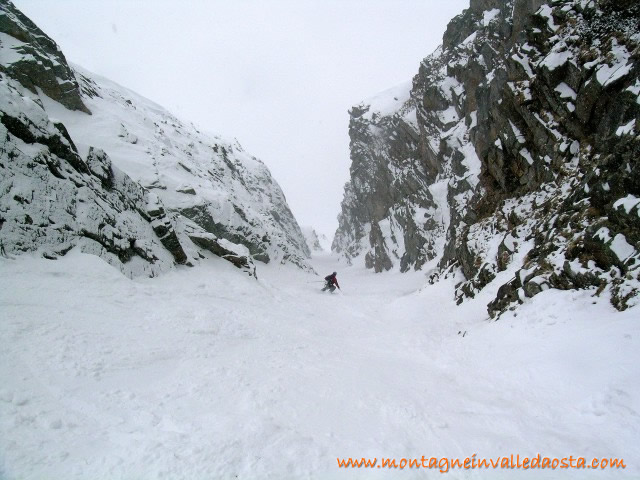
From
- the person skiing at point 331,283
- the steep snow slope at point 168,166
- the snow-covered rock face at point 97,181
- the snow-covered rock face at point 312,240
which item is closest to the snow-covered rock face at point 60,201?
the snow-covered rock face at point 97,181

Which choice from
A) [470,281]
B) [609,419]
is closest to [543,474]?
[609,419]

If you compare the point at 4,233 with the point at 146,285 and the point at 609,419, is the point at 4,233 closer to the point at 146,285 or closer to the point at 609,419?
the point at 146,285

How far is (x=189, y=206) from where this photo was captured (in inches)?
942

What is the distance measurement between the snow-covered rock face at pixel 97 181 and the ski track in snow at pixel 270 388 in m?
1.84

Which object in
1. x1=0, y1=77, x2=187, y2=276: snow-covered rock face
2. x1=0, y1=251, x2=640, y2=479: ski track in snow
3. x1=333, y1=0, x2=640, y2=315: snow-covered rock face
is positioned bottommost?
x1=0, y1=251, x2=640, y2=479: ski track in snow

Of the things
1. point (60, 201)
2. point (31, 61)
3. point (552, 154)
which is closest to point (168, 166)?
point (31, 61)

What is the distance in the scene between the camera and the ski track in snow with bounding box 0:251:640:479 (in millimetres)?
4188

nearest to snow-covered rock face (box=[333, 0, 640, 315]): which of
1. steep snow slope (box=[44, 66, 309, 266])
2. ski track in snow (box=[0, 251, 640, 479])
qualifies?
→ ski track in snow (box=[0, 251, 640, 479])

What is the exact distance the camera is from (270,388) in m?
6.28

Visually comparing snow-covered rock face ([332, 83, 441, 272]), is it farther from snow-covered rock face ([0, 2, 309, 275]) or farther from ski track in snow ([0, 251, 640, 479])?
ski track in snow ([0, 251, 640, 479])

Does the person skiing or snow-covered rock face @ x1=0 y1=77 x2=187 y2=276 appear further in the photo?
the person skiing

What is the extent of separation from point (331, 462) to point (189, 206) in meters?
22.8

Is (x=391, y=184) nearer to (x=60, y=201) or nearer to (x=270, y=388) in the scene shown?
(x=60, y=201)

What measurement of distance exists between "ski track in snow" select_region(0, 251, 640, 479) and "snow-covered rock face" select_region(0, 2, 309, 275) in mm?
1842
